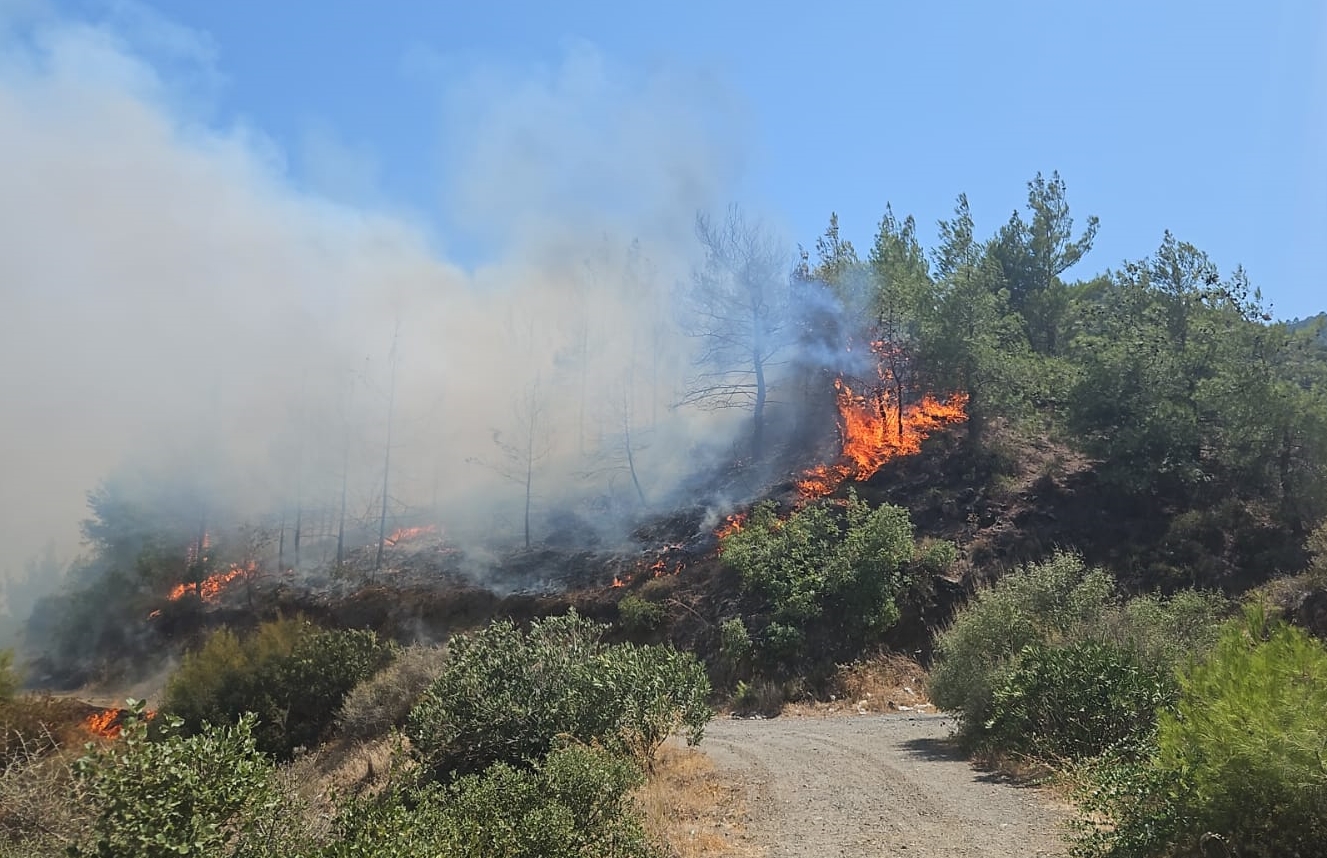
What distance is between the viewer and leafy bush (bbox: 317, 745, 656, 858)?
6047 mm

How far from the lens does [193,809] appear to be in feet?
19.0

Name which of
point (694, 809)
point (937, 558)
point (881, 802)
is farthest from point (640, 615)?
point (881, 802)

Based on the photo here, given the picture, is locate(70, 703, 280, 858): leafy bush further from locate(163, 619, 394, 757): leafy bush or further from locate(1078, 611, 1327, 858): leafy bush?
locate(163, 619, 394, 757): leafy bush

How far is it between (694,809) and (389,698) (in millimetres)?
10067

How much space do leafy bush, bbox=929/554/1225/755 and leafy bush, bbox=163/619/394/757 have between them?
14170 millimetres

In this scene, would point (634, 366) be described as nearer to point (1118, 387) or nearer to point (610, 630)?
point (610, 630)

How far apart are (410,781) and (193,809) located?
9.83 feet

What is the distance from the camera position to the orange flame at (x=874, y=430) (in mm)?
35125

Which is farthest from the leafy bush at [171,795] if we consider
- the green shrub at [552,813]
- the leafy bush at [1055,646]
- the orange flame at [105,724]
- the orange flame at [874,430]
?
the orange flame at [874,430]

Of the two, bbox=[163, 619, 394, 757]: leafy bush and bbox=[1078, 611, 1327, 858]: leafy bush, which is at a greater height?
bbox=[1078, 611, 1327, 858]: leafy bush

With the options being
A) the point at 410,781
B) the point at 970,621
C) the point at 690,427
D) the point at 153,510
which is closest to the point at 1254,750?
the point at 410,781

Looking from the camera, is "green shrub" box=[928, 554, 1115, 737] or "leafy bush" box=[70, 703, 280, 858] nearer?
"leafy bush" box=[70, 703, 280, 858]

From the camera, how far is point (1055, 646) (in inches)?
556

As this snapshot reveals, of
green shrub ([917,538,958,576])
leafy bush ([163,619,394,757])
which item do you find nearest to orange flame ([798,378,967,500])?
green shrub ([917,538,958,576])
